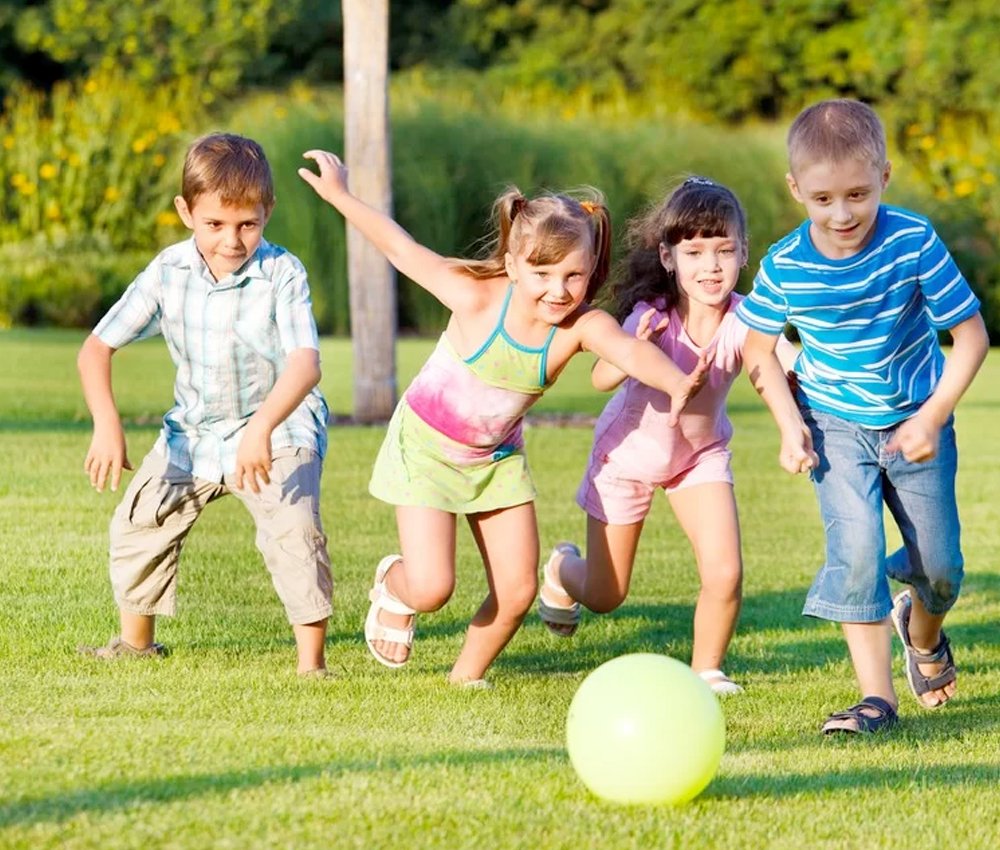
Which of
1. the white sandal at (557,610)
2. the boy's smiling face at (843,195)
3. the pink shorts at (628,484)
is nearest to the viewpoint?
the boy's smiling face at (843,195)

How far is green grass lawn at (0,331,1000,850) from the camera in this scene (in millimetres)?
3820

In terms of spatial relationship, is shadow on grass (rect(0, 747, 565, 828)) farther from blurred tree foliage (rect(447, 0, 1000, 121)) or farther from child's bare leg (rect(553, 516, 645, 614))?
blurred tree foliage (rect(447, 0, 1000, 121))

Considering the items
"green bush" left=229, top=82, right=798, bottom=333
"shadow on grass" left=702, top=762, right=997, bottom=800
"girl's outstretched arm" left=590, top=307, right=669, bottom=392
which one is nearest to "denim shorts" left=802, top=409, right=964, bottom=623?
"girl's outstretched arm" left=590, top=307, right=669, bottom=392

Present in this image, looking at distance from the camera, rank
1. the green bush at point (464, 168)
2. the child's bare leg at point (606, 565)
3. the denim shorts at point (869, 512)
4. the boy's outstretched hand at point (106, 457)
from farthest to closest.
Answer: the green bush at point (464, 168) < the child's bare leg at point (606, 565) < the boy's outstretched hand at point (106, 457) < the denim shorts at point (869, 512)

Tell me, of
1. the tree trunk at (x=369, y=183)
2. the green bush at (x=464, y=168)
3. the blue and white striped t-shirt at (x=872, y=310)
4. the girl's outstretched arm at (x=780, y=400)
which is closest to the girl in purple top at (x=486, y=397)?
the girl's outstretched arm at (x=780, y=400)

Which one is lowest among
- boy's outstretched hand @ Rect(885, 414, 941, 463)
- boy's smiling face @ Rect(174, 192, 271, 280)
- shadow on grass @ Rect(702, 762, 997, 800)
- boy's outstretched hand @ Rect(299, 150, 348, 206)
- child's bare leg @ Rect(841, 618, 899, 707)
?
child's bare leg @ Rect(841, 618, 899, 707)

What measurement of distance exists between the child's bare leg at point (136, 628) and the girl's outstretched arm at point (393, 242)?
4.74 feet

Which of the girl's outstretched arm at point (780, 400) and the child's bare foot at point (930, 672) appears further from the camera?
the child's bare foot at point (930, 672)

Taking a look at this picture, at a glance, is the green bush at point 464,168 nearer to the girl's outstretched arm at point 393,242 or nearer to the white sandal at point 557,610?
the white sandal at point 557,610

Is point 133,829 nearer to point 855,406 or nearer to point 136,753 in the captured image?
point 136,753

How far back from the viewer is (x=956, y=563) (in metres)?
5.38

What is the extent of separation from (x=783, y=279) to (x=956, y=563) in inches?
41.1

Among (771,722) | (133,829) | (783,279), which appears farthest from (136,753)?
(783,279)

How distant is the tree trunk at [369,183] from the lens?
13.1 m
